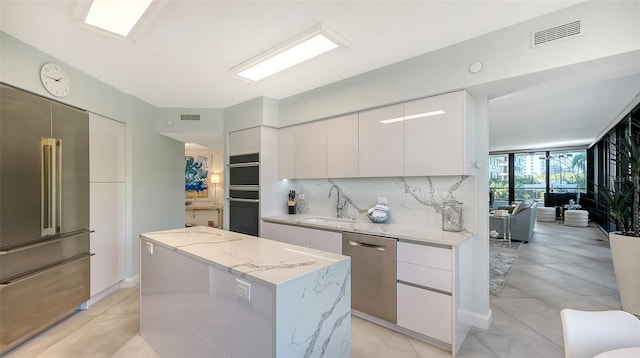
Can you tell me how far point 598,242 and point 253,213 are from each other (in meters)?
7.62

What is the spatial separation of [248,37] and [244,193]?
230 cm

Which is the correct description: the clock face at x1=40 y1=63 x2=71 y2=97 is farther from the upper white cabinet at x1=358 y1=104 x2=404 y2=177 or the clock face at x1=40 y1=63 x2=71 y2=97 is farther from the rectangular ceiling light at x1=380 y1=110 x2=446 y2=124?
the rectangular ceiling light at x1=380 y1=110 x2=446 y2=124

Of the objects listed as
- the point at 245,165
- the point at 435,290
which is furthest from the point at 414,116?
the point at 245,165

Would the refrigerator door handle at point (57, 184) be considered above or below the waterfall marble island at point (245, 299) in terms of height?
above

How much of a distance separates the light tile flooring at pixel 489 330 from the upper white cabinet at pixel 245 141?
228 centimetres

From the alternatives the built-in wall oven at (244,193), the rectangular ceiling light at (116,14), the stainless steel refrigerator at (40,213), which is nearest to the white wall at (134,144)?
the stainless steel refrigerator at (40,213)

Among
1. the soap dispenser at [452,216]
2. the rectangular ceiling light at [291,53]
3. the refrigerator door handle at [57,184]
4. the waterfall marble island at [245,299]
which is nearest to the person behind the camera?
the waterfall marble island at [245,299]

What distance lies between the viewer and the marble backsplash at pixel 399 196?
9.00ft

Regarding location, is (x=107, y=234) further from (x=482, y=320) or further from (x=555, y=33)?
(x=555, y=33)

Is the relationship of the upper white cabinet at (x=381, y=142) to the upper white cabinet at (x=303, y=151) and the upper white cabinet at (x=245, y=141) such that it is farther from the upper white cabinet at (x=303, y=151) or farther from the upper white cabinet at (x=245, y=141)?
the upper white cabinet at (x=245, y=141)

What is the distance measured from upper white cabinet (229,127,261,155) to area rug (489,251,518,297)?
365 centimetres

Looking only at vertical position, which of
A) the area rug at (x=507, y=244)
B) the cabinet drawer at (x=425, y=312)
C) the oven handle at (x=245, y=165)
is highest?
the oven handle at (x=245, y=165)

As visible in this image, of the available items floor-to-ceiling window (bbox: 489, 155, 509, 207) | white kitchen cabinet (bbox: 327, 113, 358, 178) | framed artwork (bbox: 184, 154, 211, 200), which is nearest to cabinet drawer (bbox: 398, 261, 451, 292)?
white kitchen cabinet (bbox: 327, 113, 358, 178)

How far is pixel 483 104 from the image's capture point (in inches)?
105
